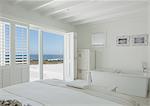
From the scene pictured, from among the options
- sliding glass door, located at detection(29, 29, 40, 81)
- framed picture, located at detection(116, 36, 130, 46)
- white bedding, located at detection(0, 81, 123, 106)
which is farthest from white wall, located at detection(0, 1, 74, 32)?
white bedding, located at detection(0, 81, 123, 106)

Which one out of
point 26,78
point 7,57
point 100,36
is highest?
point 100,36

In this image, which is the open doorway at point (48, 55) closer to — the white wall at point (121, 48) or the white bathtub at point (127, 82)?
the white wall at point (121, 48)

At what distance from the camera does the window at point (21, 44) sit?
3520 mm

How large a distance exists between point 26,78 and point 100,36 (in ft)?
9.90

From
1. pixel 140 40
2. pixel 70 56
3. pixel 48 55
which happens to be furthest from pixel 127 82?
pixel 48 55

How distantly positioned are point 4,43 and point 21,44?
0.45 metres

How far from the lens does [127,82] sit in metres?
3.79

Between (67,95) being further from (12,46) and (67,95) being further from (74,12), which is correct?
(74,12)

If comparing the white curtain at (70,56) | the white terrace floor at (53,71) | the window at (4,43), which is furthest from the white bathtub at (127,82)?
the window at (4,43)

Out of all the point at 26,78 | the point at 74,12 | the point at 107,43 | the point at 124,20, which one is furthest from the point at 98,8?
the point at 26,78

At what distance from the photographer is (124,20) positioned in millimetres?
4480

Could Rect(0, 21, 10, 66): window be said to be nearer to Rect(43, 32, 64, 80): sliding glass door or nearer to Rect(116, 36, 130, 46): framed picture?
Rect(43, 32, 64, 80): sliding glass door

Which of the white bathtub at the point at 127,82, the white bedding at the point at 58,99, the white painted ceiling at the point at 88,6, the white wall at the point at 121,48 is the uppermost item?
the white painted ceiling at the point at 88,6

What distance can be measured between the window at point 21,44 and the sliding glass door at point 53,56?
146 cm
